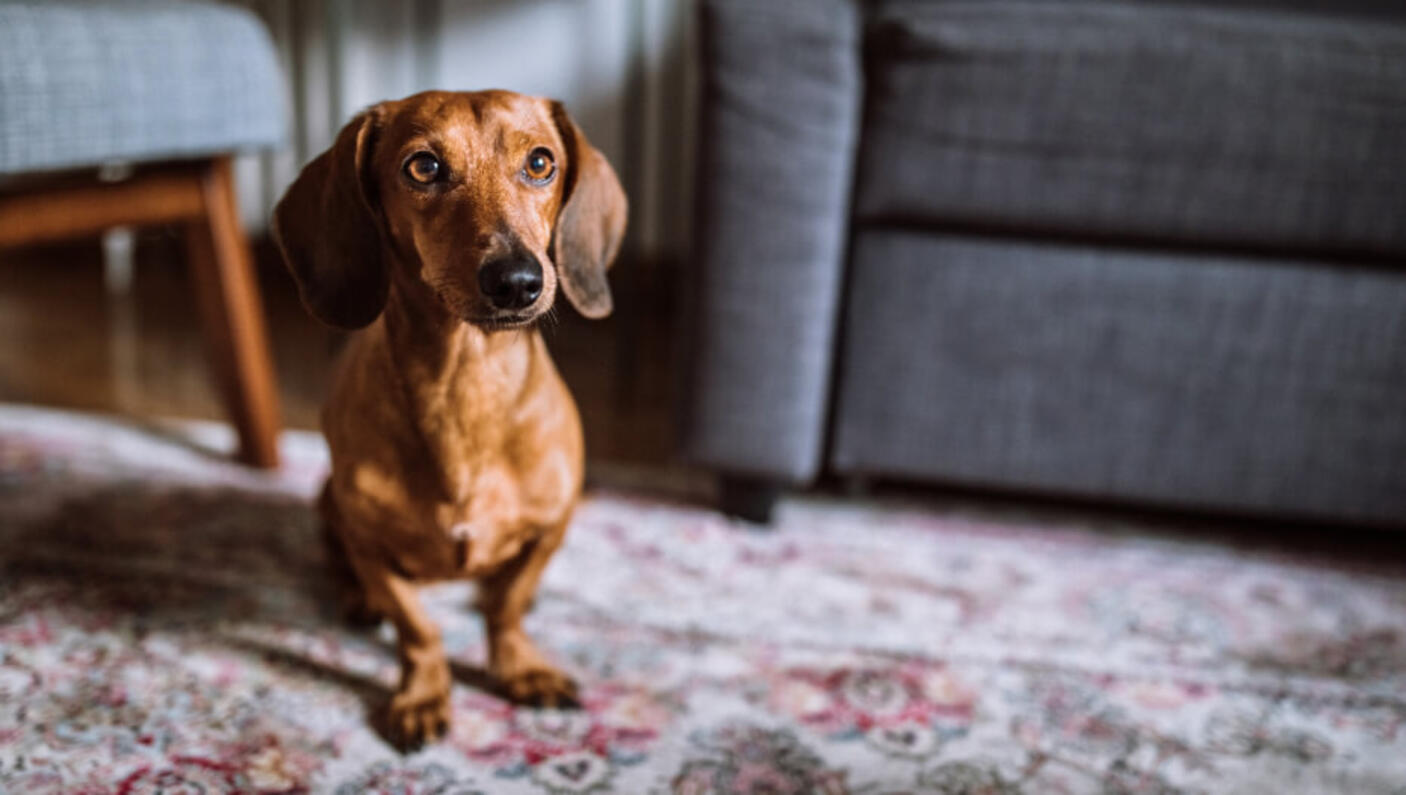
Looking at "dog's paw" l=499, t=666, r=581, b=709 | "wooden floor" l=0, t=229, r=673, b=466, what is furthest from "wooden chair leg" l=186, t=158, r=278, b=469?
"dog's paw" l=499, t=666, r=581, b=709

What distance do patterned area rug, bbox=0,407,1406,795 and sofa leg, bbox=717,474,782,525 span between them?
0.03 metres

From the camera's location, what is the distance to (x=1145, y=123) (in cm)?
109

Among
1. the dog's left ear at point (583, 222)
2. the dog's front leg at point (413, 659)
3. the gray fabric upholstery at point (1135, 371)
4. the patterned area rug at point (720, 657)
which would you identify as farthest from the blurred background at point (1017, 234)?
the dog's front leg at point (413, 659)

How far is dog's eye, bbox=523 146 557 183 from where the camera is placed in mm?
749

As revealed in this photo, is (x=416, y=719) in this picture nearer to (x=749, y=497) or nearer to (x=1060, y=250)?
(x=749, y=497)

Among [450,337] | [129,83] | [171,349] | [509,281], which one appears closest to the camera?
[509,281]

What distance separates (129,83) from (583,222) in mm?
604

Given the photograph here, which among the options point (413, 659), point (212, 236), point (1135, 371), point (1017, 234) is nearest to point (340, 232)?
point (413, 659)

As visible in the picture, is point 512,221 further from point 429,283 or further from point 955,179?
point 955,179

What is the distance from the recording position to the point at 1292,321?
1.13 meters

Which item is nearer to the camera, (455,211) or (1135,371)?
(455,211)

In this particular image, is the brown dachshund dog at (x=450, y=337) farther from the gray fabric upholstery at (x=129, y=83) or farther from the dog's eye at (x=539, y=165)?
the gray fabric upholstery at (x=129, y=83)

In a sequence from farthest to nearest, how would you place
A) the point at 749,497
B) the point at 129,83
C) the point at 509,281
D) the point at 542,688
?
the point at 749,497 → the point at 129,83 → the point at 542,688 → the point at 509,281

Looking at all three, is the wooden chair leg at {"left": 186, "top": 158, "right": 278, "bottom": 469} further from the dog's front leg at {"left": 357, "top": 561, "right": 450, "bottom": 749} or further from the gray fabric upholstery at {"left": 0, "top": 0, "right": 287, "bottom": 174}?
the dog's front leg at {"left": 357, "top": 561, "right": 450, "bottom": 749}
